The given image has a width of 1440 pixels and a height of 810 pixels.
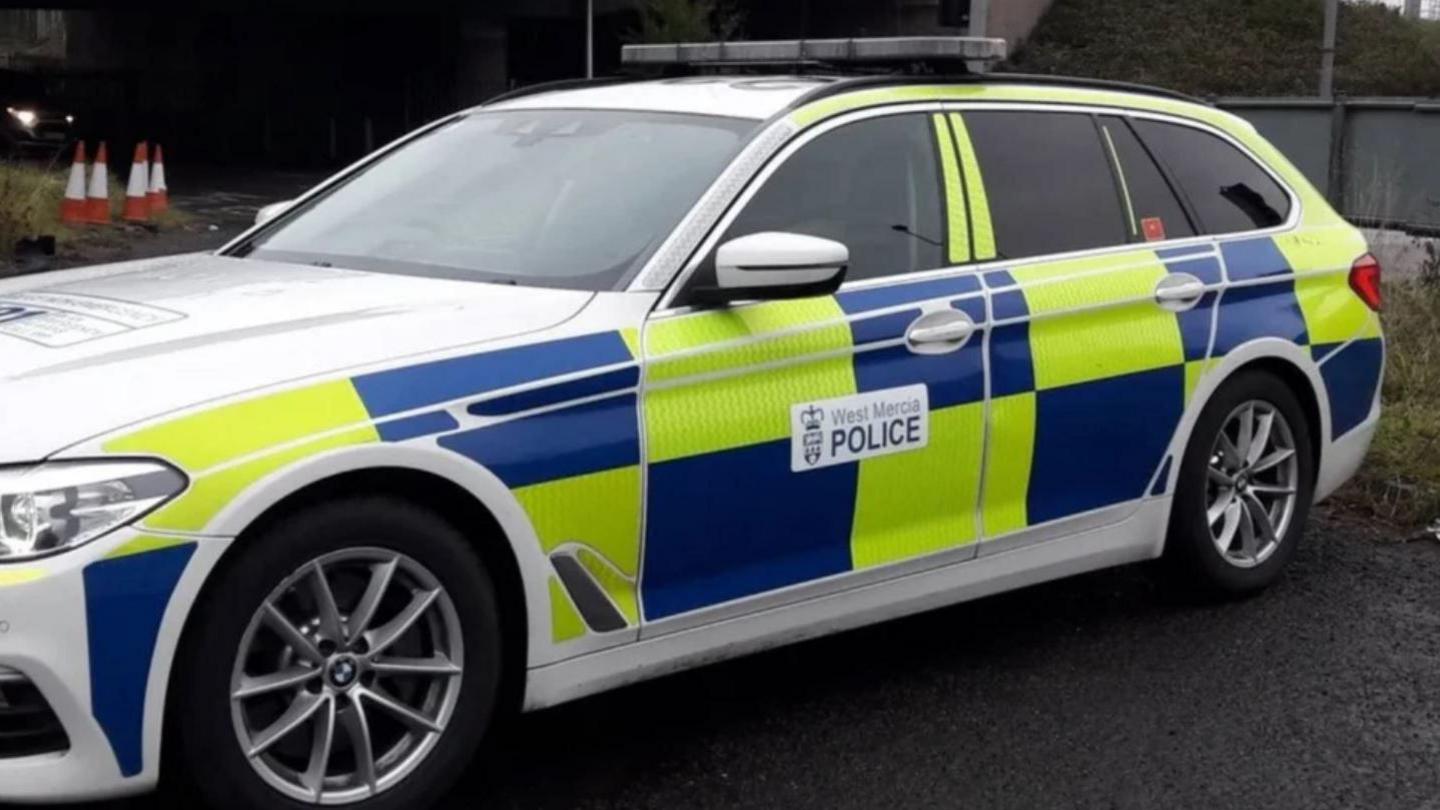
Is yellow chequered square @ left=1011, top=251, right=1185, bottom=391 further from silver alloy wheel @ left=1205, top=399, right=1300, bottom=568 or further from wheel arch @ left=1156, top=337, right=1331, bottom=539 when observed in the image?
silver alloy wheel @ left=1205, top=399, right=1300, bottom=568

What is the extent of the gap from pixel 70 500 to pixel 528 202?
1.64 meters

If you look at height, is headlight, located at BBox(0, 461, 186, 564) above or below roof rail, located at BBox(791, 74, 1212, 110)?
below

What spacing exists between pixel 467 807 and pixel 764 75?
2.31m

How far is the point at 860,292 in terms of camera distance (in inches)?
173

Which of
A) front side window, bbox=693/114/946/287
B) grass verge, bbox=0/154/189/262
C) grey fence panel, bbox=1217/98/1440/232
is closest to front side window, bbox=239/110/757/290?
front side window, bbox=693/114/946/287

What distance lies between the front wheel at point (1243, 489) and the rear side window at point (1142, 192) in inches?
19.2

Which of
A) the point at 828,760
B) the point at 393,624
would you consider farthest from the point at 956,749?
the point at 393,624

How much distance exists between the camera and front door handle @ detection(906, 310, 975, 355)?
442cm

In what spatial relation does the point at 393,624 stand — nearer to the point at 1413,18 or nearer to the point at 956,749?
the point at 956,749

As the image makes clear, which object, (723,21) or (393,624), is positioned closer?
(393,624)

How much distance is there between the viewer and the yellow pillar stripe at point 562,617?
3748mm

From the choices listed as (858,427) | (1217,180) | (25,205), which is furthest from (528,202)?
(25,205)

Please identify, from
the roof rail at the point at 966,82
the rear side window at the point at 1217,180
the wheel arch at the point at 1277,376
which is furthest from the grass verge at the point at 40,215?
the wheel arch at the point at 1277,376

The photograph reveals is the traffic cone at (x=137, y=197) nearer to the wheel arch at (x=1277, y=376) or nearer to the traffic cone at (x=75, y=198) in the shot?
the traffic cone at (x=75, y=198)
